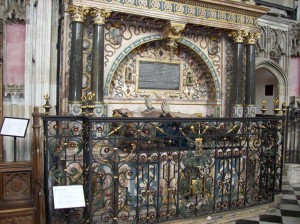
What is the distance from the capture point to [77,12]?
4234 millimetres

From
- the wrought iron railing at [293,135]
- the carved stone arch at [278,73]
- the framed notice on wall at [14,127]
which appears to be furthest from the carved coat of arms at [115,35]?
the wrought iron railing at [293,135]

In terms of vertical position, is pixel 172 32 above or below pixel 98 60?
above

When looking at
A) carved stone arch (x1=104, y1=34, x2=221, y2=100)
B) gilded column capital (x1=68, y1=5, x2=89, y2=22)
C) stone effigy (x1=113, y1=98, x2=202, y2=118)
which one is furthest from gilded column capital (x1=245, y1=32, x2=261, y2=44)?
gilded column capital (x1=68, y1=5, x2=89, y2=22)

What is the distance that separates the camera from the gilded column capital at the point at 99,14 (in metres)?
4.30

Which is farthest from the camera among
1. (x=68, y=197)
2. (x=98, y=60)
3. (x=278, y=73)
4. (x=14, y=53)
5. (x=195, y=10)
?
(x=278, y=73)

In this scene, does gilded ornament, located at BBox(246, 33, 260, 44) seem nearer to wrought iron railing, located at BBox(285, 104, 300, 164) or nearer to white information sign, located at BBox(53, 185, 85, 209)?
wrought iron railing, located at BBox(285, 104, 300, 164)

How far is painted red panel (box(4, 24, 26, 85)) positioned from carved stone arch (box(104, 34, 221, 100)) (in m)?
1.25

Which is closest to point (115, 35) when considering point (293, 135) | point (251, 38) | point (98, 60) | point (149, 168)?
point (98, 60)

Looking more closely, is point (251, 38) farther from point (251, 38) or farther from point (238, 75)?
point (238, 75)

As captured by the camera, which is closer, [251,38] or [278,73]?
[251,38]

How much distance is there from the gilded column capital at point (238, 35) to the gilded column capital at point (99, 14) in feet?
7.76

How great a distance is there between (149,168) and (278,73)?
442 centimetres

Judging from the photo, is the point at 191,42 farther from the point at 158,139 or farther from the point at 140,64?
the point at 158,139

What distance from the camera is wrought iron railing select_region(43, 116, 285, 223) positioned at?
3350 mm
